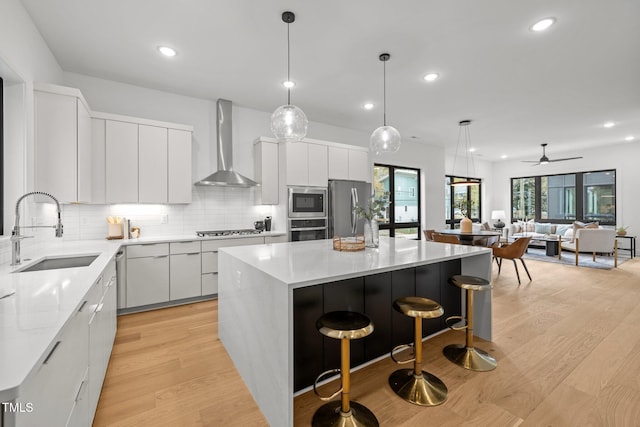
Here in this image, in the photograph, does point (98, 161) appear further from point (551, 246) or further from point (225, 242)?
point (551, 246)

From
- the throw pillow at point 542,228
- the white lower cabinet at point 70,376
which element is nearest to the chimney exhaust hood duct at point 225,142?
the white lower cabinet at point 70,376

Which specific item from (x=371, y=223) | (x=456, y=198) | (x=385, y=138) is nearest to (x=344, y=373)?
(x=371, y=223)

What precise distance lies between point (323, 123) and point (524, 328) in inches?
171

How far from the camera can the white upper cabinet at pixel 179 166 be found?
3.86m

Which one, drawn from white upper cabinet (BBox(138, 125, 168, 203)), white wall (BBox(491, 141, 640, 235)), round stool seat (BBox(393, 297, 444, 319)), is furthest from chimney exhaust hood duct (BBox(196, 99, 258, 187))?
white wall (BBox(491, 141, 640, 235))

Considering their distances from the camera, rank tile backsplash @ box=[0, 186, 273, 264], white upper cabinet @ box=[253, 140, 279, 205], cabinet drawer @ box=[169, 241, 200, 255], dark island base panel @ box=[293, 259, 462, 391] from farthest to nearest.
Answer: white upper cabinet @ box=[253, 140, 279, 205] < cabinet drawer @ box=[169, 241, 200, 255] < tile backsplash @ box=[0, 186, 273, 264] < dark island base panel @ box=[293, 259, 462, 391]

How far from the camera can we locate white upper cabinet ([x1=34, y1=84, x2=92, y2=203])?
2.67 meters

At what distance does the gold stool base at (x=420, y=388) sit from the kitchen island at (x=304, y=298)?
0.33 m

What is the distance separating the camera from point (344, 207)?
5129 mm

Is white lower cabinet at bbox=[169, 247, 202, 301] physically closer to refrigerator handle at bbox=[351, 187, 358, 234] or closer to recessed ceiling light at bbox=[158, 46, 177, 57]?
recessed ceiling light at bbox=[158, 46, 177, 57]

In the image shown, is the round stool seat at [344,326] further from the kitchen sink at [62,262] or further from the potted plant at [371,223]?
the kitchen sink at [62,262]

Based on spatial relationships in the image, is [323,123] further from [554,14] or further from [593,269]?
[593,269]

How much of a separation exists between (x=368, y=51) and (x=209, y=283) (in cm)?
335

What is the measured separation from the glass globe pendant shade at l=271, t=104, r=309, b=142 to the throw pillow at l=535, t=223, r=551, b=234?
28.9 ft
